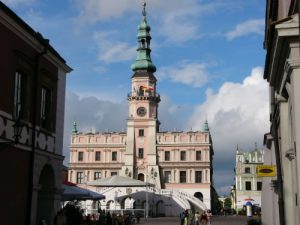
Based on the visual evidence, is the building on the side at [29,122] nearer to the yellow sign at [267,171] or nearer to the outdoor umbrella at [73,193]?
the outdoor umbrella at [73,193]

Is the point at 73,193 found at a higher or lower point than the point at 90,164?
lower

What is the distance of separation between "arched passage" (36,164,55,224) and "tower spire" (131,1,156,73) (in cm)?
6610

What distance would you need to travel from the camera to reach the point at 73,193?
2466 cm

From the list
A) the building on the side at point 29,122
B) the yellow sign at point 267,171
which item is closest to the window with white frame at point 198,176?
the building on the side at point 29,122

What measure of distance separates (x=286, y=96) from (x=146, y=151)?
6870 cm

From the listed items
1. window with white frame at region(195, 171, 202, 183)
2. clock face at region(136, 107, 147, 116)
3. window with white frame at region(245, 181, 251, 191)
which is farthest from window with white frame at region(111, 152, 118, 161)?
window with white frame at region(245, 181, 251, 191)

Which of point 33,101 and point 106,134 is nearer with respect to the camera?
point 33,101

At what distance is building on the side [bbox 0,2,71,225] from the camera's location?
16438 mm

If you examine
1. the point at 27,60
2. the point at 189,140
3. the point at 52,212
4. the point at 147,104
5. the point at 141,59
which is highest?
the point at 141,59

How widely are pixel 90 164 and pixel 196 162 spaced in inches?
682

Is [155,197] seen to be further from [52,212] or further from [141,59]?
[52,212]

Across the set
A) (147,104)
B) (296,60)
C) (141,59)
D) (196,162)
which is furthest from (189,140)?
(296,60)

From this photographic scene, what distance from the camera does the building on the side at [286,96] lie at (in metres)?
11.2

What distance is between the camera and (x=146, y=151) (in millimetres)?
82938
